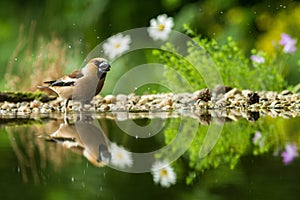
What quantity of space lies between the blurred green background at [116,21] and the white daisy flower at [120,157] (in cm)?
323

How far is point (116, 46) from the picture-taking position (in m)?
5.19

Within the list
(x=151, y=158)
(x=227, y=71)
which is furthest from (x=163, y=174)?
(x=227, y=71)

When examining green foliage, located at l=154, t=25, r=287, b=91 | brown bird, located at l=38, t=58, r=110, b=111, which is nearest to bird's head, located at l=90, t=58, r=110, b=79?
brown bird, located at l=38, t=58, r=110, b=111

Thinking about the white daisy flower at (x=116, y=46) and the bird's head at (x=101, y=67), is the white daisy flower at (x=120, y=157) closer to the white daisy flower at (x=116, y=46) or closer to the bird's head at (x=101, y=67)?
the bird's head at (x=101, y=67)

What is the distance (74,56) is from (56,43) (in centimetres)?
20

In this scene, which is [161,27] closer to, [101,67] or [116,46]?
[116,46]

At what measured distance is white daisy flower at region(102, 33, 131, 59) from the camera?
509 centimetres

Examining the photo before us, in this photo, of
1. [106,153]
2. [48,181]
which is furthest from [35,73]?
[48,181]

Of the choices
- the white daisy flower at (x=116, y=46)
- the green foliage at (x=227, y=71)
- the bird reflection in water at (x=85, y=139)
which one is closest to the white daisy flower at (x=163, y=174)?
the bird reflection in water at (x=85, y=139)

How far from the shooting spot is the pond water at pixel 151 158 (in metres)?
1.29

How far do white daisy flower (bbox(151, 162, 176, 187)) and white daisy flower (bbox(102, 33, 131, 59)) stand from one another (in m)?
3.46

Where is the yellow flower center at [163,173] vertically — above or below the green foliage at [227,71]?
below

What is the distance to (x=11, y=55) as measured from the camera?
19.0ft

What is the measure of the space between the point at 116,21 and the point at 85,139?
3457 mm
